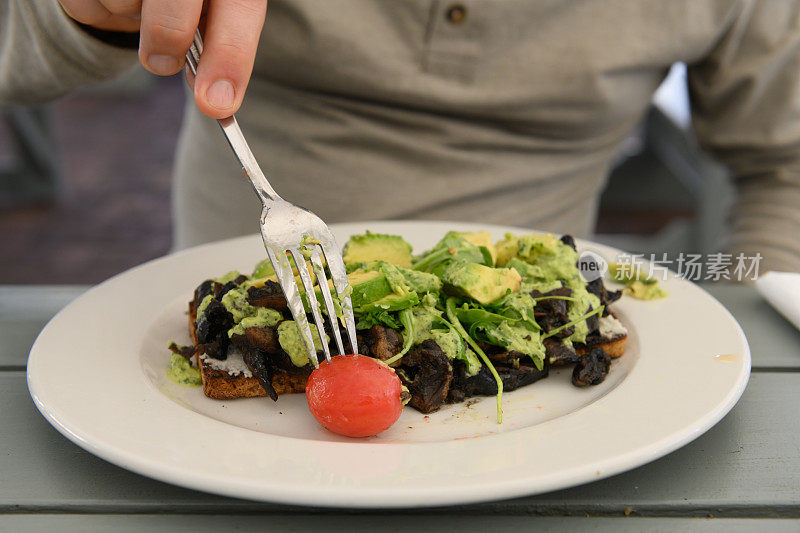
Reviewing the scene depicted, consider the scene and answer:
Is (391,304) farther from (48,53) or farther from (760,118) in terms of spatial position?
(760,118)

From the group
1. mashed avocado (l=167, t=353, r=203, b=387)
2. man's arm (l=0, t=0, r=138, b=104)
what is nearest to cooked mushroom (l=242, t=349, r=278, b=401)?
mashed avocado (l=167, t=353, r=203, b=387)

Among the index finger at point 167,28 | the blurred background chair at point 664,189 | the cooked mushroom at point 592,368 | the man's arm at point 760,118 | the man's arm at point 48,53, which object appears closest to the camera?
the index finger at point 167,28

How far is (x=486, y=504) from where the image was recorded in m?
0.88

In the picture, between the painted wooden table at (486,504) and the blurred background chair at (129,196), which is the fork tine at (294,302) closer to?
the painted wooden table at (486,504)

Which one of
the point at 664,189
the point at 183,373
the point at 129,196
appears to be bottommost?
the point at 129,196

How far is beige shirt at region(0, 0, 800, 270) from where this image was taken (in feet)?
5.84

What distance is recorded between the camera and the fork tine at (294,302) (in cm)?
102

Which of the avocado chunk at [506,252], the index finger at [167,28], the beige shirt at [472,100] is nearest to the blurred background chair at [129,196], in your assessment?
the beige shirt at [472,100]

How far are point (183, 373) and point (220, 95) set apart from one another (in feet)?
1.45

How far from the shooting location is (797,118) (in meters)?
2.10

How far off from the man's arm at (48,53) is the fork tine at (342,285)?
798 mm

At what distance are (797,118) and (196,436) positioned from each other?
6.47 ft

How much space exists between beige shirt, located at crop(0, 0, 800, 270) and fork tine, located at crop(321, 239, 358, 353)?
0.83 meters

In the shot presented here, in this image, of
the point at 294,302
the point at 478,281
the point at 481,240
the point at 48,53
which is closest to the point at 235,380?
the point at 294,302
